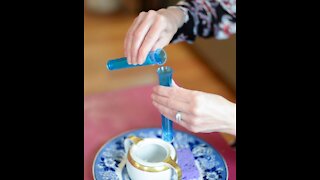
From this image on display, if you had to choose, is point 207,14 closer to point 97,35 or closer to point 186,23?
point 186,23

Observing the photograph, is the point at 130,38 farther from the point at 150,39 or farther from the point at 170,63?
the point at 170,63

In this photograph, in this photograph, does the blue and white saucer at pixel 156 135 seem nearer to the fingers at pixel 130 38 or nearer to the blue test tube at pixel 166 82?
the blue test tube at pixel 166 82

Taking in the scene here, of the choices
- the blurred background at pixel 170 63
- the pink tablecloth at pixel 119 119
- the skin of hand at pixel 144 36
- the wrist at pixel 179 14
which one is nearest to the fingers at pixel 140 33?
the skin of hand at pixel 144 36

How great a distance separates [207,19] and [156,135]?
0.31 meters

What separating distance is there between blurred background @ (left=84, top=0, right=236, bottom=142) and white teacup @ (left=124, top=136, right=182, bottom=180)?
0.82m

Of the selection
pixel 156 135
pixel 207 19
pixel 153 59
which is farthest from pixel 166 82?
pixel 207 19

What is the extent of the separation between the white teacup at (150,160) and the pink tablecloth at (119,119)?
0.11m

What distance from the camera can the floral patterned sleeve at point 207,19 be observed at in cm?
88

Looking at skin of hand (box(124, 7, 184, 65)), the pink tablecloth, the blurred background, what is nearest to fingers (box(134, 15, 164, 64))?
skin of hand (box(124, 7, 184, 65))

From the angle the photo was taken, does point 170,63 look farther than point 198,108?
Yes

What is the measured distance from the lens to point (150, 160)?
69cm

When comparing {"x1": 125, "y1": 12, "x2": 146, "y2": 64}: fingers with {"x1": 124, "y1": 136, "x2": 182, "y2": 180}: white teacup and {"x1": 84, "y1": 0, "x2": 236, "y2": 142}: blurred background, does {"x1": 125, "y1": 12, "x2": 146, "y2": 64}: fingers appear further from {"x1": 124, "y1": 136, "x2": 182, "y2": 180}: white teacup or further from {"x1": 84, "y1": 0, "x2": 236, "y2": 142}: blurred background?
{"x1": 84, "y1": 0, "x2": 236, "y2": 142}: blurred background

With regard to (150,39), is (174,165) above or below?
below

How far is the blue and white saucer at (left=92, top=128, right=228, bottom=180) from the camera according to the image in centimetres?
70
